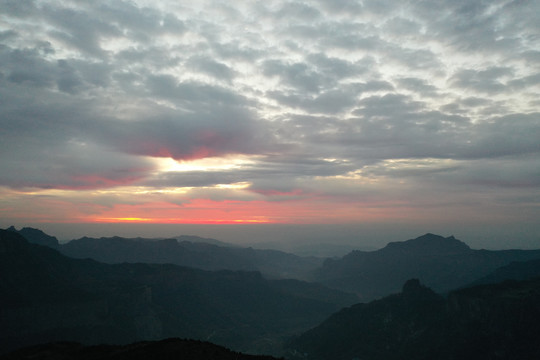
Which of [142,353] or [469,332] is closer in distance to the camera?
[142,353]

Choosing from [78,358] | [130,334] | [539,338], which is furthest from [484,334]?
[130,334]

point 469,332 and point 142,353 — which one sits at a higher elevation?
point 142,353

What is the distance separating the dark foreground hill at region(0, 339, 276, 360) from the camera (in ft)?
228

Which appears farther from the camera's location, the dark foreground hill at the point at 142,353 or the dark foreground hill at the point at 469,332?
the dark foreground hill at the point at 469,332

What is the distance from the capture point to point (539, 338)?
14225cm

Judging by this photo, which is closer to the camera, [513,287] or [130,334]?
[513,287]

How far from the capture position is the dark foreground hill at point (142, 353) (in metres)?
69.6

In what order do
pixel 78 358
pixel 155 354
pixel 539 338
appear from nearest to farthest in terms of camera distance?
pixel 155 354 < pixel 78 358 < pixel 539 338

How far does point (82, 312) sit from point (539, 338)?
236 m

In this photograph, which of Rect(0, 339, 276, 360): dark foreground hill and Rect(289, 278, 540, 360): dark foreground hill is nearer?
Rect(0, 339, 276, 360): dark foreground hill

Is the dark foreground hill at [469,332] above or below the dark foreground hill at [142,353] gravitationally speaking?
below

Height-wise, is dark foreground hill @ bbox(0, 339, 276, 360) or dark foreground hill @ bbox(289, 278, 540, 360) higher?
dark foreground hill @ bbox(0, 339, 276, 360)

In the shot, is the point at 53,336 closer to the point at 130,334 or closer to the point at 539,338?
the point at 130,334

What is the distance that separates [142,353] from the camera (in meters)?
70.3
